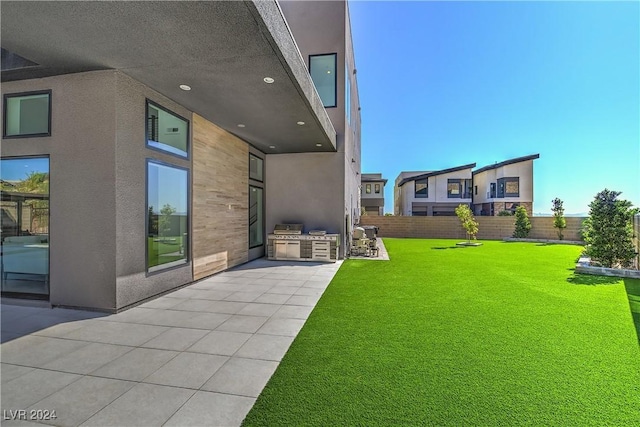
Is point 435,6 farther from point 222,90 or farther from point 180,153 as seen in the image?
→ point 180,153

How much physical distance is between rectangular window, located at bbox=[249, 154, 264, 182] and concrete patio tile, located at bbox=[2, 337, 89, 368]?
5963 millimetres

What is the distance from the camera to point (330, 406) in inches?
77.7

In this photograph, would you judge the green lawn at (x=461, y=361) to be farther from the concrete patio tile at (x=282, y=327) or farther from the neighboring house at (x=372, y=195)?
the neighboring house at (x=372, y=195)

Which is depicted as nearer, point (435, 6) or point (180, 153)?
point (180, 153)

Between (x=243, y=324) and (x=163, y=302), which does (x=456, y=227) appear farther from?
(x=163, y=302)

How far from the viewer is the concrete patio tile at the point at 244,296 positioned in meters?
4.69

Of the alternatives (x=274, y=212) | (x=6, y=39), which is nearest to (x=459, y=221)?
(x=274, y=212)

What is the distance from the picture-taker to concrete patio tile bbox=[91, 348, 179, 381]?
95.0 inches

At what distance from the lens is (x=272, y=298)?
4.75 meters

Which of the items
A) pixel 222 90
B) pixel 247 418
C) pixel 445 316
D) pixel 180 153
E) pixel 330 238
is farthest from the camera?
pixel 330 238

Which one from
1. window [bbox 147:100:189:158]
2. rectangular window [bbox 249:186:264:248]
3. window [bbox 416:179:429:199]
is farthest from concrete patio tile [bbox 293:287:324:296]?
window [bbox 416:179:429:199]

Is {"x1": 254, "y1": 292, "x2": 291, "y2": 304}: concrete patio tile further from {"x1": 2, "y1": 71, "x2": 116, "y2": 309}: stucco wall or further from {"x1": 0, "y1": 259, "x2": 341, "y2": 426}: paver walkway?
{"x1": 2, "y1": 71, "x2": 116, "y2": 309}: stucco wall

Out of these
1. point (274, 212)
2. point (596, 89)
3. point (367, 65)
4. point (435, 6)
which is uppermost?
point (367, 65)

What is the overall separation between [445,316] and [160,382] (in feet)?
11.0
